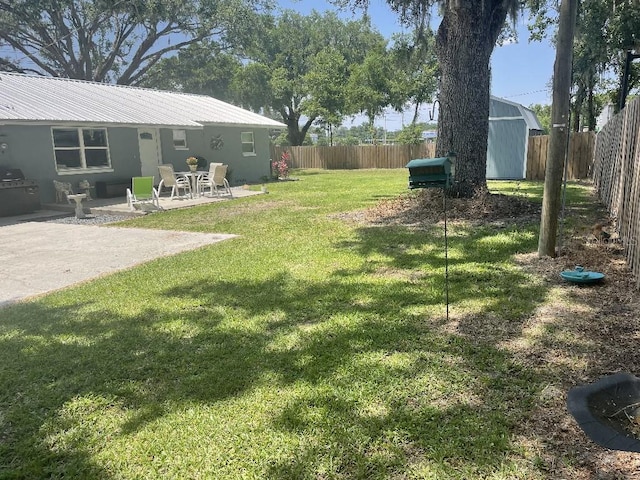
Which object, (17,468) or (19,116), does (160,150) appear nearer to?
(19,116)

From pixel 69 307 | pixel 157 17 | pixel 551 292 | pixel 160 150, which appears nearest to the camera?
pixel 551 292

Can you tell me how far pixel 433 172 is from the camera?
13.1 feet

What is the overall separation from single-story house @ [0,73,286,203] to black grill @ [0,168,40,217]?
40 centimetres

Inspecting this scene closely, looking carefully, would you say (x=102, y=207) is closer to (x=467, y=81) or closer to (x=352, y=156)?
(x=467, y=81)

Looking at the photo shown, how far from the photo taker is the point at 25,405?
9.62 feet

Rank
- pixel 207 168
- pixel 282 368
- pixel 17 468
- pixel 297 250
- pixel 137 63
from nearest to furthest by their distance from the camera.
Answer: pixel 17 468 → pixel 282 368 → pixel 297 250 → pixel 207 168 → pixel 137 63

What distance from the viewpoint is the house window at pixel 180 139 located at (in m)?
17.1

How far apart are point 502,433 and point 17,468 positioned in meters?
2.51

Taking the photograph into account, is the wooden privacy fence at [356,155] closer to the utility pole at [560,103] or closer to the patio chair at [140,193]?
the patio chair at [140,193]

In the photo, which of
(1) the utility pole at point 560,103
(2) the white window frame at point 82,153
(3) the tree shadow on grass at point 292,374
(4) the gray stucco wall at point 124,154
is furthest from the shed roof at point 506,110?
(3) the tree shadow on grass at point 292,374

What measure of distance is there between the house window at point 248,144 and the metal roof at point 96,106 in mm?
683

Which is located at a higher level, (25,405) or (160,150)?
(160,150)

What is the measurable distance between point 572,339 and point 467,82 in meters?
6.55

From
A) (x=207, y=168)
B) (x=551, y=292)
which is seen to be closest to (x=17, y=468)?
(x=551, y=292)
